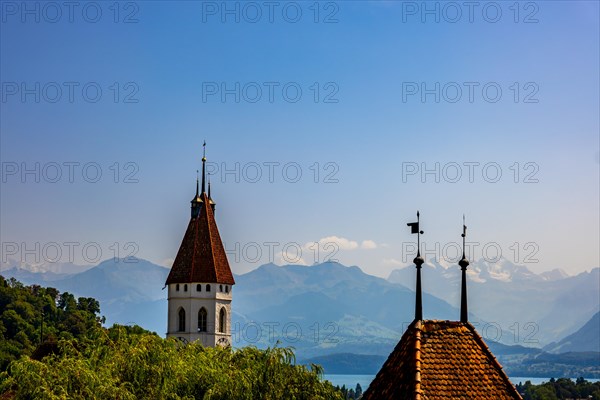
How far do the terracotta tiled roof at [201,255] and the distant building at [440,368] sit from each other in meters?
53.3

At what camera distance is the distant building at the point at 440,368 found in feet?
54.4

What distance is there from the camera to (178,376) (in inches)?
1371

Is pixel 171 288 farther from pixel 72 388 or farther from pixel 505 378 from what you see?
pixel 505 378

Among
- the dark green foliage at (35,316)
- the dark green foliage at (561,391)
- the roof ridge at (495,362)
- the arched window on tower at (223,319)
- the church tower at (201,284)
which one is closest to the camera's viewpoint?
the roof ridge at (495,362)

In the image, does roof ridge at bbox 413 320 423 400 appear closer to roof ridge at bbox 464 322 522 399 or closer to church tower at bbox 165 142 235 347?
roof ridge at bbox 464 322 522 399

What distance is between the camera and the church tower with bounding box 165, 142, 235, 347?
2734 inches

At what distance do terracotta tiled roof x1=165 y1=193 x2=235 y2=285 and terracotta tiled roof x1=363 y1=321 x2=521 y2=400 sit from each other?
5332 cm

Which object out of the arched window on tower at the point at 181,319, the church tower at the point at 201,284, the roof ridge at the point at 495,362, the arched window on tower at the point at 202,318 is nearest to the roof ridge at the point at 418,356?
the roof ridge at the point at 495,362

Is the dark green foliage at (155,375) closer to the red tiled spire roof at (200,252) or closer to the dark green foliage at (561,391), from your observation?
the red tiled spire roof at (200,252)

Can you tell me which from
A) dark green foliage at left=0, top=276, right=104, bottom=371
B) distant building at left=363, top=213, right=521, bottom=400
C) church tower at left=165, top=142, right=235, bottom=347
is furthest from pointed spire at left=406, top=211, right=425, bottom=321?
dark green foliage at left=0, top=276, right=104, bottom=371

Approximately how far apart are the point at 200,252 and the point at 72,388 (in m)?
39.4

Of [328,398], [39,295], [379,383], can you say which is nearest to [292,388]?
[328,398]

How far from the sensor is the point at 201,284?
70125 mm

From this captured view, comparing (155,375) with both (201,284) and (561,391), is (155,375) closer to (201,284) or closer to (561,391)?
(201,284)
